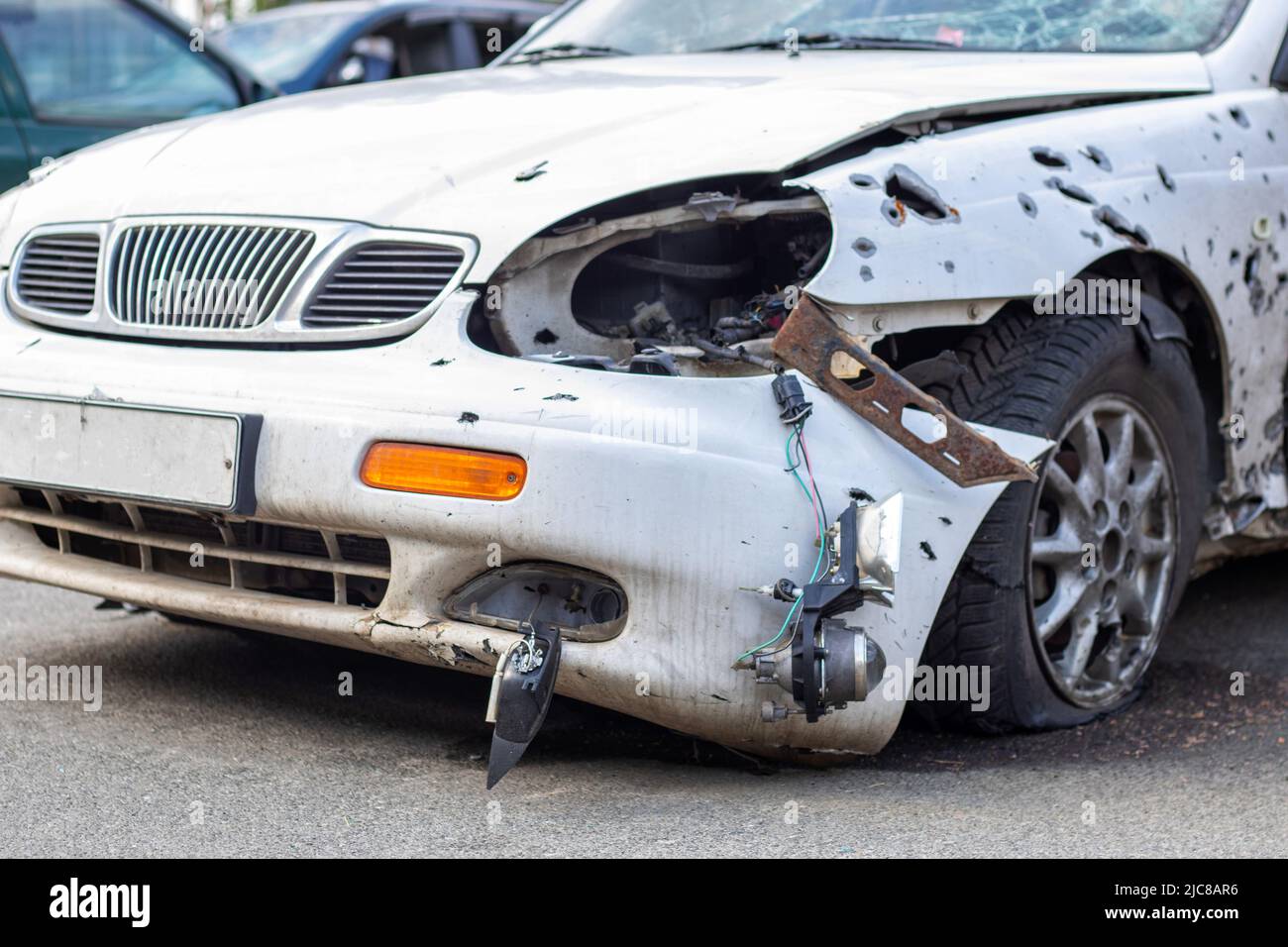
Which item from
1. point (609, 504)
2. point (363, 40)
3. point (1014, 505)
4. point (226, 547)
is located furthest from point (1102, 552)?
point (363, 40)

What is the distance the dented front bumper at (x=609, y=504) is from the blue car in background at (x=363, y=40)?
503 cm

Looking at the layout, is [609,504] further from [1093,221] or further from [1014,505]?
[1093,221]

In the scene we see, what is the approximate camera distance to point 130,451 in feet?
9.08

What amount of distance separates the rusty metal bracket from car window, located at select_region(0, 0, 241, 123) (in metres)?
3.95

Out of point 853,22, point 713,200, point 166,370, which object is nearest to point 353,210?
point 166,370

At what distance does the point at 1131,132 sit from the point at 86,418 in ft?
6.59

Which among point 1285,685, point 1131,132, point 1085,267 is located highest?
point 1131,132

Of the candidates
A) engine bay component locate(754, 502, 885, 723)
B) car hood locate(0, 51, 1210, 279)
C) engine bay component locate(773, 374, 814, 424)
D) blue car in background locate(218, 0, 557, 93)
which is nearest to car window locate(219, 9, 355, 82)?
blue car in background locate(218, 0, 557, 93)

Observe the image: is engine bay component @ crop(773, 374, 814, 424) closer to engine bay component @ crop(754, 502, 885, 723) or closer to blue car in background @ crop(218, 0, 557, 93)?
engine bay component @ crop(754, 502, 885, 723)

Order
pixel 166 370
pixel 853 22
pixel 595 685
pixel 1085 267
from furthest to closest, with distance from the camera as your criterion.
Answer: pixel 853 22
pixel 1085 267
pixel 166 370
pixel 595 685

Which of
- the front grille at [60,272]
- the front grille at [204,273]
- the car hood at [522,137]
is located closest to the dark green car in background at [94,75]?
the car hood at [522,137]

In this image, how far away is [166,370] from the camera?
2.79 meters
